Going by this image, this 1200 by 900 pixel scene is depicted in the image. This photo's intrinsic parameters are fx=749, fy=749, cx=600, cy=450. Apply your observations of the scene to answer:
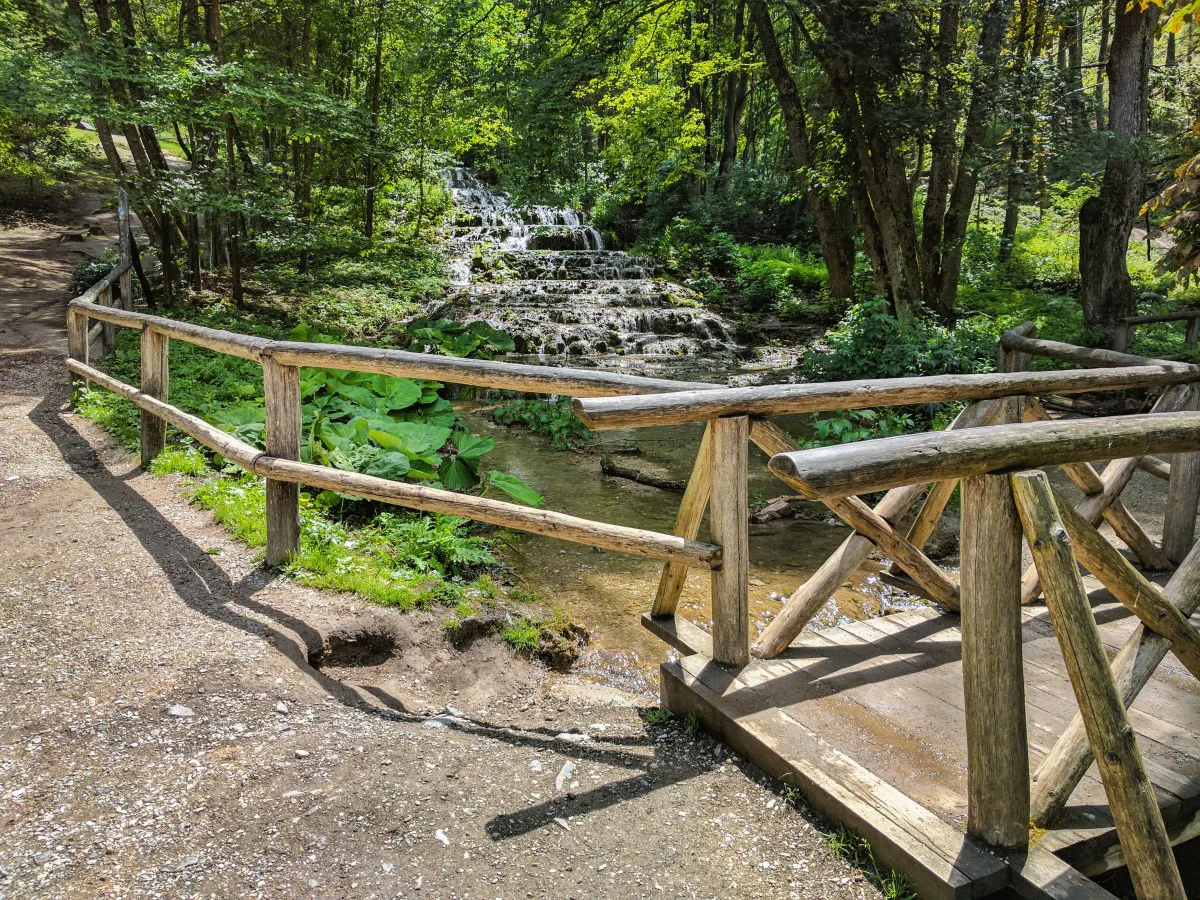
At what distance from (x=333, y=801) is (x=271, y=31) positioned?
1896 cm

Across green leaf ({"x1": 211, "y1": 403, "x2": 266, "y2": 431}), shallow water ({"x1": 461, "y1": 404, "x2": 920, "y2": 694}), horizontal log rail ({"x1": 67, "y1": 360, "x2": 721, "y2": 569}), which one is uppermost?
horizontal log rail ({"x1": 67, "y1": 360, "x2": 721, "y2": 569})

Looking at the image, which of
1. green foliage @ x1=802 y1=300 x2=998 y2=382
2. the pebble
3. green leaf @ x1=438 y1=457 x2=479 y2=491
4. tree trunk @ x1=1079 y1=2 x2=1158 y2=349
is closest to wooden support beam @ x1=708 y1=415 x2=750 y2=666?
the pebble

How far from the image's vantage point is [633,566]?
5.95 meters

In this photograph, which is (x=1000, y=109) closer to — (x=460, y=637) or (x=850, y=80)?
(x=850, y=80)

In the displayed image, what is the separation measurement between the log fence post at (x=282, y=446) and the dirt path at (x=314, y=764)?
0.71 ft

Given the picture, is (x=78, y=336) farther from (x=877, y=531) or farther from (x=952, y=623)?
(x=952, y=623)

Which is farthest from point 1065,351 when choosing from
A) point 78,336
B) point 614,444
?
point 78,336

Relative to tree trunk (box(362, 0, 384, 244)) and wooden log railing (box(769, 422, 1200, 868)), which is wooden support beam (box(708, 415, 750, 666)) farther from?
tree trunk (box(362, 0, 384, 244))

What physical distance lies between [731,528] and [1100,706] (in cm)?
138

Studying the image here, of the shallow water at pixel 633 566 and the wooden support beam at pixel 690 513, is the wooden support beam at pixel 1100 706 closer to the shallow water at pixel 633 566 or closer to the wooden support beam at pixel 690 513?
the wooden support beam at pixel 690 513

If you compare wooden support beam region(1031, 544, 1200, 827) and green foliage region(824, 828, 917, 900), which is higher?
wooden support beam region(1031, 544, 1200, 827)

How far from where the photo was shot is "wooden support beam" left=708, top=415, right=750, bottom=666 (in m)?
3.04

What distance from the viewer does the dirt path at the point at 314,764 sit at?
7.46 feet

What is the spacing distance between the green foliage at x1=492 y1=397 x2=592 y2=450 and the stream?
0.16 meters
